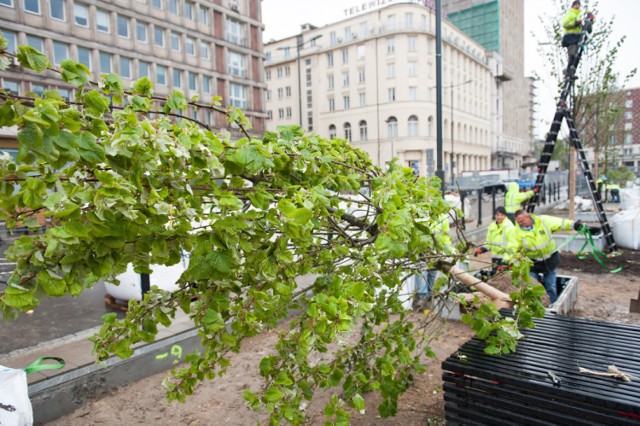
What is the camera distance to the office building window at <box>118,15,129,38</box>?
32938 mm

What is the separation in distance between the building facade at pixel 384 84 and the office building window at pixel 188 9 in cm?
1506

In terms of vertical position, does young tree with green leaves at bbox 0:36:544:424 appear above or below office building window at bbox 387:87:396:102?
below

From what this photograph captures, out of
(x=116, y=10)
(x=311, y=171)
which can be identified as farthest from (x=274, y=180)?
(x=116, y=10)

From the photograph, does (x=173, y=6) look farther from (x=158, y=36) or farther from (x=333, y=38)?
(x=333, y=38)

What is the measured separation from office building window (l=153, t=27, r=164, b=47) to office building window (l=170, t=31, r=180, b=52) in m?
0.96

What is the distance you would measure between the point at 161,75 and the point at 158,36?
3.13 m

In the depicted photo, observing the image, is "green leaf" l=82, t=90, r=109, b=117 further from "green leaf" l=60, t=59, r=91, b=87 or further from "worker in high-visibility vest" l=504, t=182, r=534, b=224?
"worker in high-visibility vest" l=504, t=182, r=534, b=224

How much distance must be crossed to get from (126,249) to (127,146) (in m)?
0.40

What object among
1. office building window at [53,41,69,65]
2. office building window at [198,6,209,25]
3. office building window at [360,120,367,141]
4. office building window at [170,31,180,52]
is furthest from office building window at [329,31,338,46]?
office building window at [53,41,69,65]

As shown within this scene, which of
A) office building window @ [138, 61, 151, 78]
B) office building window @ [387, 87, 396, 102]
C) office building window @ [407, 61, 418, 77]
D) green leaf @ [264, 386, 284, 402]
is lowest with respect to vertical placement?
green leaf @ [264, 386, 284, 402]

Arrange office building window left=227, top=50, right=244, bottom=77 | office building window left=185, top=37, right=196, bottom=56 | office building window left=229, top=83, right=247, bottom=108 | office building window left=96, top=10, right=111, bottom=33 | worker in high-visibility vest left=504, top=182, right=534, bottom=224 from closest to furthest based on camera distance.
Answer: worker in high-visibility vest left=504, top=182, right=534, bottom=224, office building window left=96, top=10, right=111, bottom=33, office building window left=185, top=37, right=196, bottom=56, office building window left=229, top=83, right=247, bottom=108, office building window left=227, top=50, right=244, bottom=77

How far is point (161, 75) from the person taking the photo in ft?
117

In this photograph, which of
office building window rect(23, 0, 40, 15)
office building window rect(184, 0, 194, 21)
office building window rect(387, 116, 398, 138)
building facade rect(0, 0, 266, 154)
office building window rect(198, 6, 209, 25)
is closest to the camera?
building facade rect(0, 0, 266, 154)

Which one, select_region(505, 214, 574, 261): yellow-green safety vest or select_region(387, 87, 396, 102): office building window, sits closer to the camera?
select_region(505, 214, 574, 261): yellow-green safety vest
